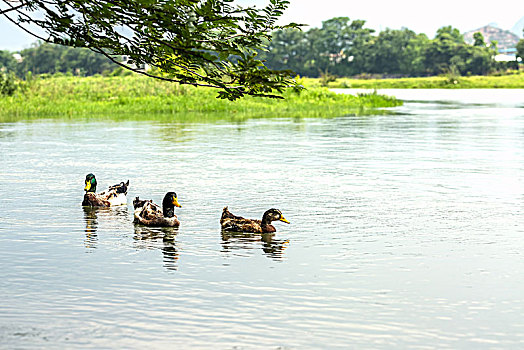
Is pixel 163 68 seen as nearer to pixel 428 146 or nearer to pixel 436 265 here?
pixel 436 265

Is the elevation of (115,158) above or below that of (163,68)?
below

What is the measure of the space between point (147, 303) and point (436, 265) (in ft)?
13.6

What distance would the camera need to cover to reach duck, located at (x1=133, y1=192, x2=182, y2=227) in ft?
48.9

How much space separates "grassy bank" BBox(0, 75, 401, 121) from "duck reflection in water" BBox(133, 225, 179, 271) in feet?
111

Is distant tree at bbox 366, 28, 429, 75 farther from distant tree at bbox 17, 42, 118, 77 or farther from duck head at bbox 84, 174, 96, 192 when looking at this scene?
duck head at bbox 84, 174, 96, 192

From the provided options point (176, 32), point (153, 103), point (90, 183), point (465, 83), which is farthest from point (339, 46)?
point (176, 32)

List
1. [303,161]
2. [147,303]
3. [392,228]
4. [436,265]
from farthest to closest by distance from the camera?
1. [303,161]
2. [392,228]
3. [436,265]
4. [147,303]

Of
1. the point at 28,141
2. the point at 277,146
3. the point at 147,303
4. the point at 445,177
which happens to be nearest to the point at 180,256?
the point at 147,303

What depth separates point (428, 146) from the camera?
30.2 metres

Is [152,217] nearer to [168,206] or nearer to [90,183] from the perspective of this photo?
[168,206]

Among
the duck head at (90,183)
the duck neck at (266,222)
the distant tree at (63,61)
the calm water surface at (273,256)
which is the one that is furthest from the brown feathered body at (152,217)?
the distant tree at (63,61)

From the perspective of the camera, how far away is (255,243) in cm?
1372

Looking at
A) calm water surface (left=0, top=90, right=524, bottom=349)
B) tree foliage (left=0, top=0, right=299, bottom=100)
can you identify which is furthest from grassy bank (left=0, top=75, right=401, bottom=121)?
tree foliage (left=0, top=0, right=299, bottom=100)

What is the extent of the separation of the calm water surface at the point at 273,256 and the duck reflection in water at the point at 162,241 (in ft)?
0.16
